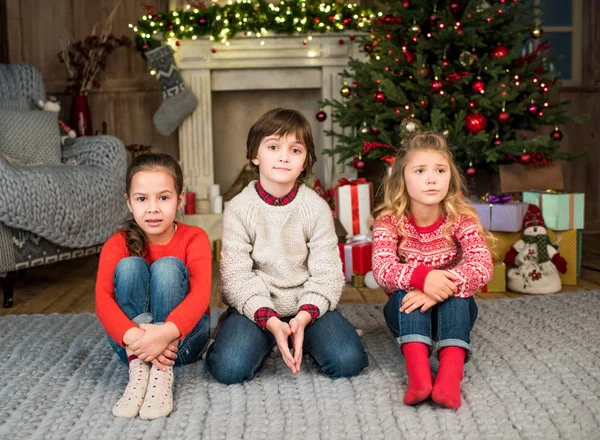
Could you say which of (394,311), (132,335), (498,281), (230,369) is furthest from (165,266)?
(498,281)

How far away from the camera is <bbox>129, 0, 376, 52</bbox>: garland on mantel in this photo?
3652 millimetres

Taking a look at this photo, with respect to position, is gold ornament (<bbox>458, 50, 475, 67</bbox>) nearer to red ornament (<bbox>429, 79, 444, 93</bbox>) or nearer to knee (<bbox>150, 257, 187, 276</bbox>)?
red ornament (<bbox>429, 79, 444, 93</bbox>)

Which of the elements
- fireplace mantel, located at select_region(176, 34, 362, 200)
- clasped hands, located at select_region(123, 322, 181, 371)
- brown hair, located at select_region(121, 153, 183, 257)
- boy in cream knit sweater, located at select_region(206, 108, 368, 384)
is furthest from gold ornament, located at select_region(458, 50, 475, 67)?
clasped hands, located at select_region(123, 322, 181, 371)

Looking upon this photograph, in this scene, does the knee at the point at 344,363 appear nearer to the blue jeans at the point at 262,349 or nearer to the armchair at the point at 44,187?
the blue jeans at the point at 262,349

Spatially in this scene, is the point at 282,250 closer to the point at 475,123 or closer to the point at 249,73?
the point at 475,123

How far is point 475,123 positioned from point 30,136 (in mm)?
1911

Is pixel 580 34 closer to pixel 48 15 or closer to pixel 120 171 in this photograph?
pixel 120 171

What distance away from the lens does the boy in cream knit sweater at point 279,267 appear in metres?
1.56

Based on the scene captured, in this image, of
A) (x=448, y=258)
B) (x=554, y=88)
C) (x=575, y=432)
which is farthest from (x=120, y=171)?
(x=575, y=432)

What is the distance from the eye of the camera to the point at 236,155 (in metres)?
4.27

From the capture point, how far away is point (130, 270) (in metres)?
1.49

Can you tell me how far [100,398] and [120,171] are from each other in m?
1.68

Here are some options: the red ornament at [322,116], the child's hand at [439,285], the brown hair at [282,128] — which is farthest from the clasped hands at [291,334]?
the red ornament at [322,116]

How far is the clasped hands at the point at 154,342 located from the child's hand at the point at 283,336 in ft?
0.70
